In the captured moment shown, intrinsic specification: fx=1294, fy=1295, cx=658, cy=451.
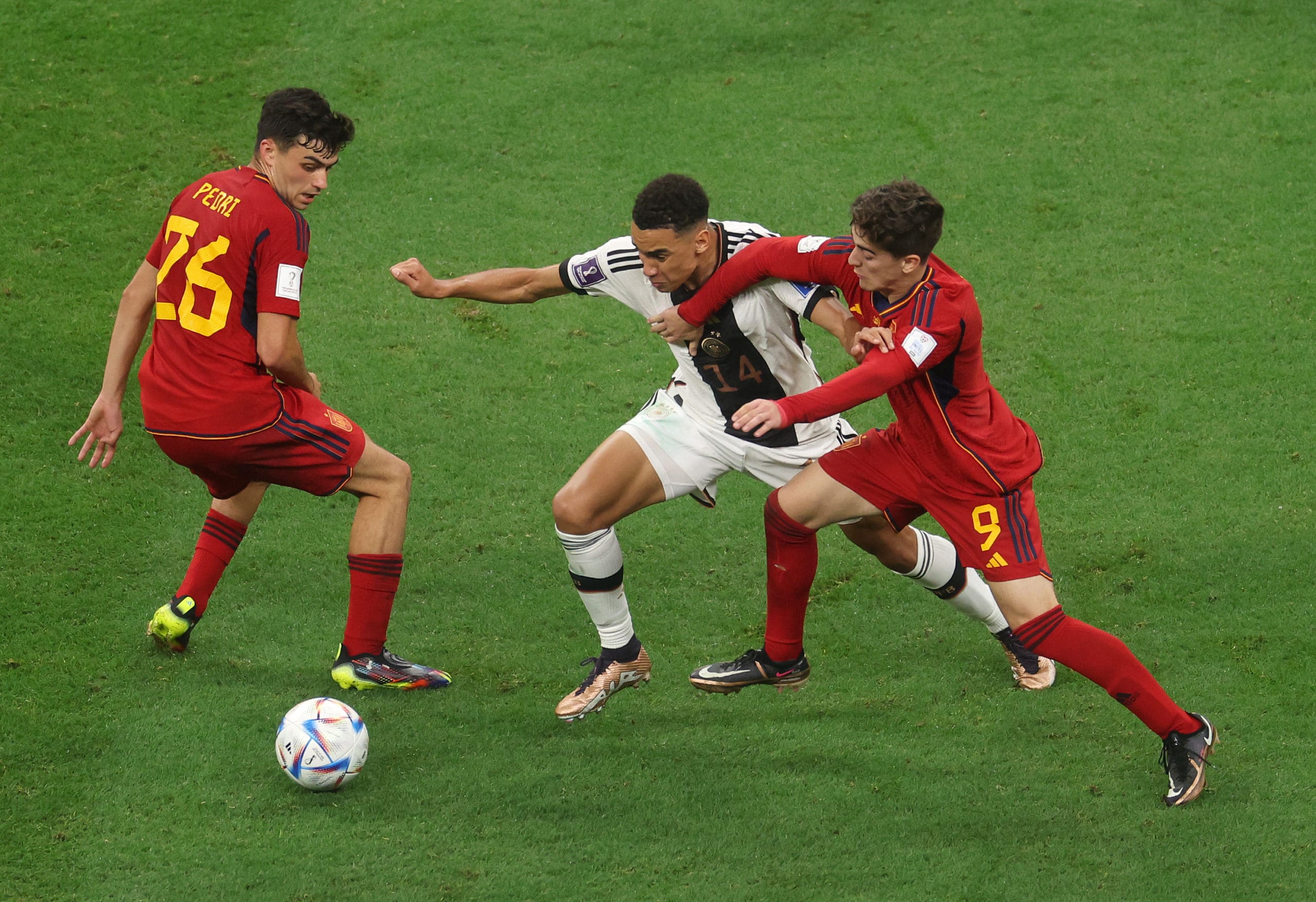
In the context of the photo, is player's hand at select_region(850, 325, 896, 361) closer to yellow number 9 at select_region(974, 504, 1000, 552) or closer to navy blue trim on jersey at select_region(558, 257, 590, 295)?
yellow number 9 at select_region(974, 504, 1000, 552)

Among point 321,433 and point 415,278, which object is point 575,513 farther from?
point 415,278

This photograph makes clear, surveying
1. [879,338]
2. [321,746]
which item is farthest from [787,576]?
[321,746]

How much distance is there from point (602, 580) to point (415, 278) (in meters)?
1.26

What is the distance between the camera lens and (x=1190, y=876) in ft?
12.3

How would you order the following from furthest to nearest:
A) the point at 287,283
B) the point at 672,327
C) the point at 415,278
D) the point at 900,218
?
the point at 415,278 < the point at 672,327 < the point at 287,283 < the point at 900,218

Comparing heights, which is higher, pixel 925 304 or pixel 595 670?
pixel 925 304

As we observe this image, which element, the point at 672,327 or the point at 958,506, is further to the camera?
the point at 672,327

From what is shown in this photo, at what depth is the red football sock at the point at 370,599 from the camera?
14.9 feet

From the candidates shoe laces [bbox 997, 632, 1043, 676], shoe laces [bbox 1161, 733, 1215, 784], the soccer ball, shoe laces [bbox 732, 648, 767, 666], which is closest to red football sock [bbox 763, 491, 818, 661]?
shoe laces [bbox 732, 648, 767, 666]

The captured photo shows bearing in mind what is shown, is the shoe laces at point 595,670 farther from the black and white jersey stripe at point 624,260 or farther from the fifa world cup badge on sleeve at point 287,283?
the fifa world cup badge on sleeve at point 287,283

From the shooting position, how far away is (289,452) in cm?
438

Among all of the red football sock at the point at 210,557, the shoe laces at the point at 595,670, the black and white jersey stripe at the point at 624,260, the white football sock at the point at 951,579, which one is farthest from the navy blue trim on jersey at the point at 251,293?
the white football sock at the point at 951,579

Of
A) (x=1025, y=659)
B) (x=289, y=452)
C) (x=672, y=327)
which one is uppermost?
(x=672, y=327)

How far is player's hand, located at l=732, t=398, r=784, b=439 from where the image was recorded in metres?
3.63
